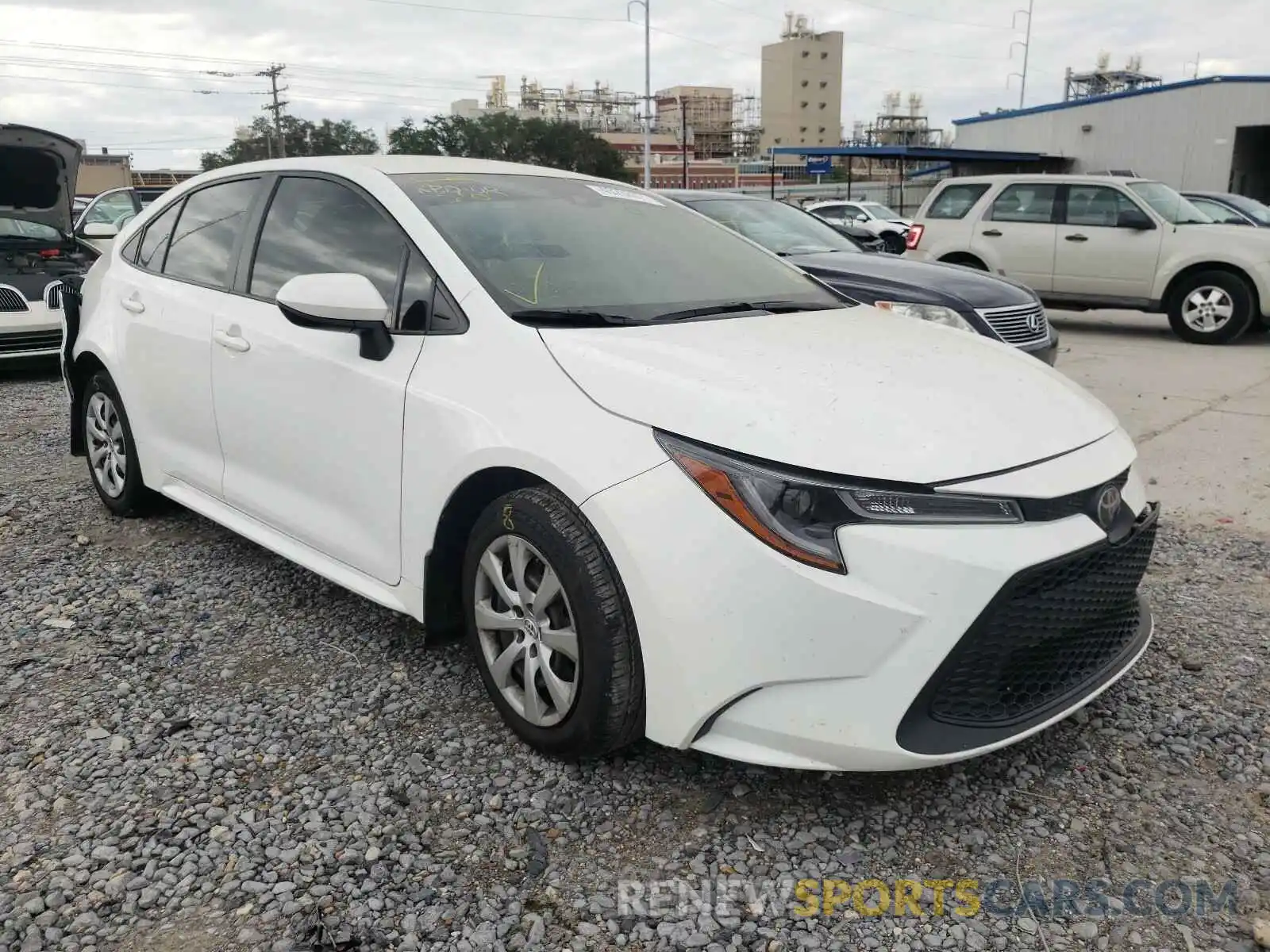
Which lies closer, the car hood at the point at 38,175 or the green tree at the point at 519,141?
the car hood at the point at 38,175

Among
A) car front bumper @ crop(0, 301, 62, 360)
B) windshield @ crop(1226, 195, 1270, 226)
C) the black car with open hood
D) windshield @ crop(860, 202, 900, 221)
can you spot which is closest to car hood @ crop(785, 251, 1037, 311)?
the black car with open hood

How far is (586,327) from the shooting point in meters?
2.75

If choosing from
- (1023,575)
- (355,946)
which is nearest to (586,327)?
(1023,575)

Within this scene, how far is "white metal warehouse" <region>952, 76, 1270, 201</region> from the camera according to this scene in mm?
31344

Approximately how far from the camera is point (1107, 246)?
35.3 ft

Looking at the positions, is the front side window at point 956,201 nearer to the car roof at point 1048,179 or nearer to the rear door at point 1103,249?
the car roof at point 1048,179

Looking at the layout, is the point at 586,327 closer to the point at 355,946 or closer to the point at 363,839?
the point at 363,839

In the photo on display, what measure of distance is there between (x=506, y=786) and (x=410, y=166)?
2098 mm

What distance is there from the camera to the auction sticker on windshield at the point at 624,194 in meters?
3.75

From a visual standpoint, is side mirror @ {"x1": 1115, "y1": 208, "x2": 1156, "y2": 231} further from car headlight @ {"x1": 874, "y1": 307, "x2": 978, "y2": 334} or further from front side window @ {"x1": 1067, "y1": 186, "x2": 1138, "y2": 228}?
car headlight @ {"x1": 874, "y1": 307, "x2": 978, "y2": 334}

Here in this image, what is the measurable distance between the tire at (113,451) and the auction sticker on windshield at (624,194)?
2293 mm

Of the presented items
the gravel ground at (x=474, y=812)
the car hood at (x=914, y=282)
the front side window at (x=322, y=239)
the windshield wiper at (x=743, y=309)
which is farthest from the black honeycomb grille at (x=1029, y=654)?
the car hood at (x=914, y=282)

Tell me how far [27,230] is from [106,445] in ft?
19.6

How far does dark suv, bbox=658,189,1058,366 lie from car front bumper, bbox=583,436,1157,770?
12.0 ft
